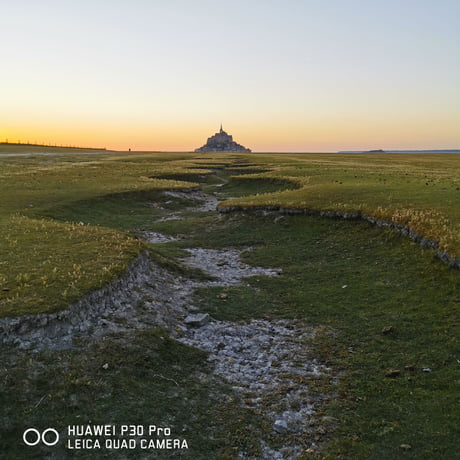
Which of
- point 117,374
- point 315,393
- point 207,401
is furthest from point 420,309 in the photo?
point 117,374

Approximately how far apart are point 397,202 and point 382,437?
23.8 metres

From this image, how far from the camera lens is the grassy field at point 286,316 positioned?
10.3m

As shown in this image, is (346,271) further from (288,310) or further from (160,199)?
(160,199)

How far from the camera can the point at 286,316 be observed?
17.4 m

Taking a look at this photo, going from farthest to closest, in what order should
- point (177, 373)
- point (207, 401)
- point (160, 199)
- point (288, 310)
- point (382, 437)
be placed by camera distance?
1. point (160, 199)
2. point (288, 310)
3. point (177, 373)
4. point (207, 401)
5. point (382, 437)

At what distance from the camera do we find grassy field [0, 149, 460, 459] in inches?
404

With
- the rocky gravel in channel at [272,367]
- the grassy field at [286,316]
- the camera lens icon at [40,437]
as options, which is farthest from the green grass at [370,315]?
the camera lens icon at [40,437]

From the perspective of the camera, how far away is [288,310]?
17969 mm

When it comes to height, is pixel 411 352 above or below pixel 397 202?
below

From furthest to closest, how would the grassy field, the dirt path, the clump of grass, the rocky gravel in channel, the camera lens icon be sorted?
the clump of grass, the dirt path, the rocky gravel in channel, the grassy field, the camera lens icon

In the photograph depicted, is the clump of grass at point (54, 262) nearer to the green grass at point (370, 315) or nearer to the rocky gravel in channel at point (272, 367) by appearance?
the rocky gravel in channel at point (272, 367)

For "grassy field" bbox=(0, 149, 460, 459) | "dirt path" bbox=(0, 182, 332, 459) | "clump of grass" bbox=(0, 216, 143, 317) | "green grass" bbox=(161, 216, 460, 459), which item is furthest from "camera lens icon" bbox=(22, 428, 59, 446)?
"green grass" bbox=(161, 216, 460, 459)

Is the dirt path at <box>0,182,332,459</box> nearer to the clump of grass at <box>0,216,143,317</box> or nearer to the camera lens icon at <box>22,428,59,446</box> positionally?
the clump of grass at <box>0,216,143,317</box>

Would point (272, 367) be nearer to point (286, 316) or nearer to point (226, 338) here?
point (226, 338)
